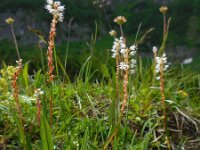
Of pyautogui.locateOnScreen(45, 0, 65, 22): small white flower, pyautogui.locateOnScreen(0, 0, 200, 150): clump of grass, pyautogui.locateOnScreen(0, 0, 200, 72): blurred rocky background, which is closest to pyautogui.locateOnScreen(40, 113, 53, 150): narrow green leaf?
pyautogui.locateOnScreen(0, 0, 200, 150): clump of grass

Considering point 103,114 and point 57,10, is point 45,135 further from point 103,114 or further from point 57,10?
point 103,114

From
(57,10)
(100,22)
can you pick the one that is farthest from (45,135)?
(100,22)

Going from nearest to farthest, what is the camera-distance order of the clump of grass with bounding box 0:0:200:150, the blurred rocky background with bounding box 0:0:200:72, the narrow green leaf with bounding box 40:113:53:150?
the narrow green leaf with bounding box 40:113:53:150, the clump of grass with bounding box 0:0:200:150, the blurred rocky background with bounding box 0:0:200:72

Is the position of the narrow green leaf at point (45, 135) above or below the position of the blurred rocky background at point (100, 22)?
below

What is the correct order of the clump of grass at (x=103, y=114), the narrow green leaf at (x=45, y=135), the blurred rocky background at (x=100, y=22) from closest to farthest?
the narrow green leaf at (x=45, y=135), the clump of grass at (x=103, y=114), the blurred rocky background at (x=100, y=22)

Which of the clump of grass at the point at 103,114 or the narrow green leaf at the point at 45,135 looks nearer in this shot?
the narrow green leaf at the point at 45,135

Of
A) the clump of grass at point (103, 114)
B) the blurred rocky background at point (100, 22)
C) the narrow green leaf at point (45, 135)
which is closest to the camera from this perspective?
the narrow green leaf at point (45, 135)

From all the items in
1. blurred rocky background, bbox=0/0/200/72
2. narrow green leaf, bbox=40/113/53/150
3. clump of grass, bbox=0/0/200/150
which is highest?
blurred rocky background, bbox=0/0/200/72

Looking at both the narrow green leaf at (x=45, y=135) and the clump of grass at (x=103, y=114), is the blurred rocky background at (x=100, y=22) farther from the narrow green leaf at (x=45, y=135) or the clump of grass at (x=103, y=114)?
the narrow green leaf at (x=45, y=135)

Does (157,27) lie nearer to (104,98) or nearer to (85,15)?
(85,15)

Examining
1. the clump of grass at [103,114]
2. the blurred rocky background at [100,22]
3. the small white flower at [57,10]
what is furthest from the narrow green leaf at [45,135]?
the blurred rocky background at [100,22]

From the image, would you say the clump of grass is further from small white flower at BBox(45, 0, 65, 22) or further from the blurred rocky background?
the blurred rocky background

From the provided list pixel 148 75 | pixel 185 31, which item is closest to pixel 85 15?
pixel 185 31
